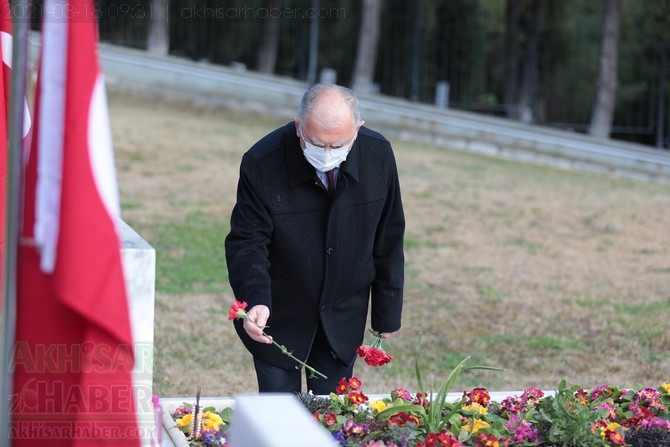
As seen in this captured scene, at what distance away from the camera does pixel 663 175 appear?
1689 centimetres

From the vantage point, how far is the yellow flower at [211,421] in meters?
4.07

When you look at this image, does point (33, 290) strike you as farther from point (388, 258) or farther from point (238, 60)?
point (238, 60)

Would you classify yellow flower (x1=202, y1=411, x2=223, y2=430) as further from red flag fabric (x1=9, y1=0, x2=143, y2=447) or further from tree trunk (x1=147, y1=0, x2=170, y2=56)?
tree trunk (x1=147, y1=0, x2=170, y2=56)

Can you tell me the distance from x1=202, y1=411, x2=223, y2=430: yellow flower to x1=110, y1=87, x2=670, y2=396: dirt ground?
0.94 m

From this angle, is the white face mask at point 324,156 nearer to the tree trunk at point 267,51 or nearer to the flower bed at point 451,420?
the flower bed at point 451,420

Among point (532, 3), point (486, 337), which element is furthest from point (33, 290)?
point (532, 3)

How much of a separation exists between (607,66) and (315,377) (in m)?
16.3

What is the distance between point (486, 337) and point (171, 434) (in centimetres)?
414

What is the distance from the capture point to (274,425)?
2.30 m

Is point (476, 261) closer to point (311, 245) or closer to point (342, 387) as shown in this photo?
point (342, 387)

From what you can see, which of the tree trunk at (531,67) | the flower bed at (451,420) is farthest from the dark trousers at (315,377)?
the tree trunk at (531,67)

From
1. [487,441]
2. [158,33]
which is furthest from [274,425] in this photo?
[158,33]

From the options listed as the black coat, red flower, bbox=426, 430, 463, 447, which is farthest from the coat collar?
red flower, bbox=426, 430, 463, 447

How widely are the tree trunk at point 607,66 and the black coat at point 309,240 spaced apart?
16.2 m
